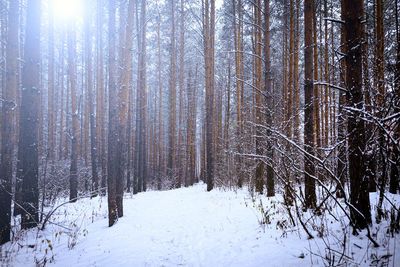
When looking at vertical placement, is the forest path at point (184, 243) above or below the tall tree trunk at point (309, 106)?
below

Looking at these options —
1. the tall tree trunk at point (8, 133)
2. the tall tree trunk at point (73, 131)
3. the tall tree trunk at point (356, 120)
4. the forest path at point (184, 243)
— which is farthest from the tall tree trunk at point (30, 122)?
the tall tree trunk at point (356, 120)

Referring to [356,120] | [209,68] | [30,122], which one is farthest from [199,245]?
[209,68]

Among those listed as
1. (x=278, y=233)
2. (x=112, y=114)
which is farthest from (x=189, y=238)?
(x=112, y=114)

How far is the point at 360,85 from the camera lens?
2773mm

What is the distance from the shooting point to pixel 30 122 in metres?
4.66

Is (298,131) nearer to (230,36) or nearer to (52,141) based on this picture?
(230,36)

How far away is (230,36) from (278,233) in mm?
→ 14139

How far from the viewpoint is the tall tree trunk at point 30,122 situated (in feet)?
15.0

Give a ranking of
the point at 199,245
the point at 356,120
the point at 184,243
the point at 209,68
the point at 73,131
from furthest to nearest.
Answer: the point at 209,68 → the point at 73,131 → the point at 184,243 → the point at 199,245 → the point at 356,120

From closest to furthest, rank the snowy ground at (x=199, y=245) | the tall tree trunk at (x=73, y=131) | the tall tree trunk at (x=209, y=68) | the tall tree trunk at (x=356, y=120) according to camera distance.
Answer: the snowy ground at (x=199, y=245)
the tall tree trunk at (x=356, y=120)
the tall tree trunk at (x=73, y=131)
the tall tree trunk at (x=209, y=68)

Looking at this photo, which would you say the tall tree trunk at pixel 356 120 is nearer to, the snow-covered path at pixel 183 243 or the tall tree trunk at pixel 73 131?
the snow-covered path at pixel 183 243

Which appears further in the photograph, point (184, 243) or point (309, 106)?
point (309, 106)

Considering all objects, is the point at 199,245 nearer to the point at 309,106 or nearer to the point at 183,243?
the point at 183,243

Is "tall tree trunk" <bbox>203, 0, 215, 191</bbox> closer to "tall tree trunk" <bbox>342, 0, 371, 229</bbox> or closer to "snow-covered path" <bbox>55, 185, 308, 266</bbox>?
"snow-covered path" <bbox>55, 185, 308, 266</bbox>
